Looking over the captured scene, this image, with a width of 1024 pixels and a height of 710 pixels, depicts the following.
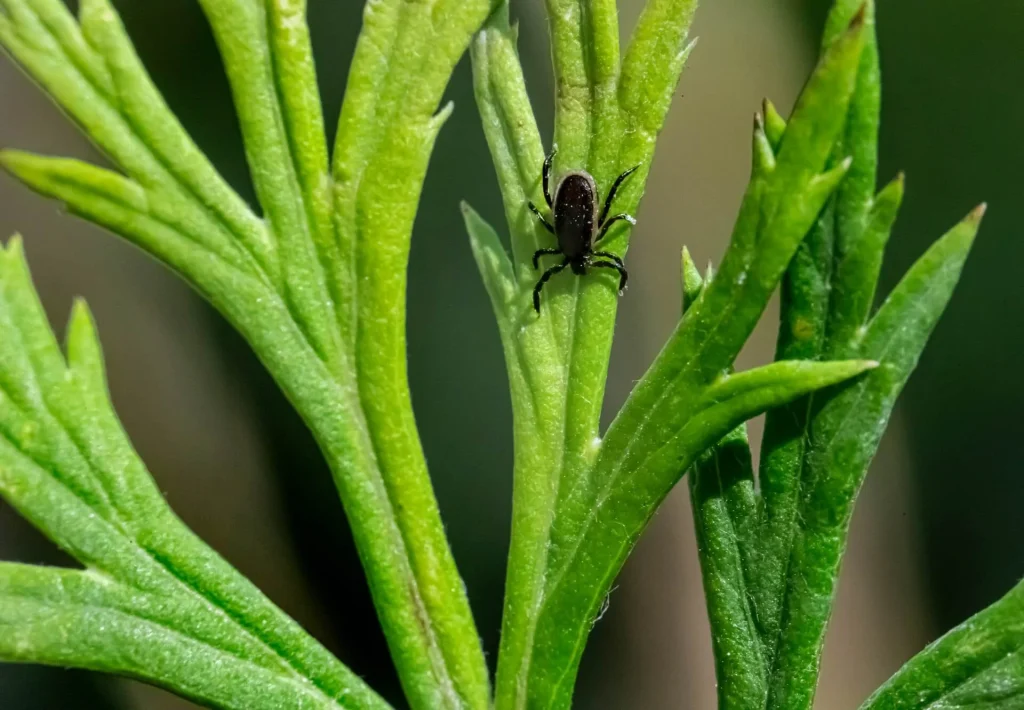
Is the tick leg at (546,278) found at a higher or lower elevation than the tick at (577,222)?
lower

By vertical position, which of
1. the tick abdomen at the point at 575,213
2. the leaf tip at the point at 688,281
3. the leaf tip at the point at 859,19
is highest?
the leaf tip at the point at 859,19

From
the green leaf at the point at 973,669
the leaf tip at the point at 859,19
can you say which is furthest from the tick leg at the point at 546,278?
the green leaf at the point at 973,669

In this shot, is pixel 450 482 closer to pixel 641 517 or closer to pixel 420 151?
pixel 641 517

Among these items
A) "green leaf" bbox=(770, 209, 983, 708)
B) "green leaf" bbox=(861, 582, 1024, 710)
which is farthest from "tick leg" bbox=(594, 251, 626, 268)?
"green leaf" bbox=(861, 582, 1024, 710)

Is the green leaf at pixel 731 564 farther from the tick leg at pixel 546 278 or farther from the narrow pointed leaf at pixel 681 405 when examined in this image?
the tick leg at pixel 546 278

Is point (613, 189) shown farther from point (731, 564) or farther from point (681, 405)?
point (731, 564)

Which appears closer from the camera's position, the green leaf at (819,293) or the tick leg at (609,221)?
the green leaf at (819,293)

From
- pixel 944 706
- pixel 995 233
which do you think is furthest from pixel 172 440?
pixel 995 233
